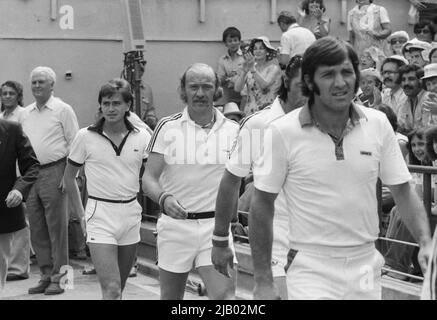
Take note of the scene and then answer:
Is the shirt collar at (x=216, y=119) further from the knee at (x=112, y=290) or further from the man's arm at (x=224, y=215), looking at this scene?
the man's arm at (x=224, y=215)

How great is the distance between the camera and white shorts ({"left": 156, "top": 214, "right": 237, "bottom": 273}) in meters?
7.27

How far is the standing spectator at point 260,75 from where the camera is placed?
45.3 feet

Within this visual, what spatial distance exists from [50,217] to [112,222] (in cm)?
373

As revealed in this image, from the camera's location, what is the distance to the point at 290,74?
260 inches

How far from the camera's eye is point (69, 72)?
1628 centimetres

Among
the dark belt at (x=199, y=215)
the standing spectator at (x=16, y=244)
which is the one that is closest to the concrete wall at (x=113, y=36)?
the standing spectator at (x=16, y=244)

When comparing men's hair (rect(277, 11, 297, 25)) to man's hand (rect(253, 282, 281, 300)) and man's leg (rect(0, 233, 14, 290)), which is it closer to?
man's leg (rect(0, 233, 14, 290))

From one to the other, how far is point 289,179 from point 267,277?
1.71 ft

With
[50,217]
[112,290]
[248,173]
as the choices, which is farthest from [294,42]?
[248,173]

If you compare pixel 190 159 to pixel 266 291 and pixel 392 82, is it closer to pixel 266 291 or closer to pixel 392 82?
pixel 266 291

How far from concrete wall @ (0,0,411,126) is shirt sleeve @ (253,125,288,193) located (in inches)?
434

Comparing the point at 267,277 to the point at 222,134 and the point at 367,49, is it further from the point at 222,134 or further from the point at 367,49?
A: the point at 367,49

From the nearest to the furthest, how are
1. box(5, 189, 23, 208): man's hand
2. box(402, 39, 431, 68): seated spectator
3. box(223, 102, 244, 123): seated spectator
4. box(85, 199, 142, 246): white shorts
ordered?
1. box(85, 199, 142, 246): white shorts
2. box(5, 189, 23, 208): man's hand
3. box(402, 39, 431, 68): seated spectator
4. box(223, 102, 244, 123): seated spectator

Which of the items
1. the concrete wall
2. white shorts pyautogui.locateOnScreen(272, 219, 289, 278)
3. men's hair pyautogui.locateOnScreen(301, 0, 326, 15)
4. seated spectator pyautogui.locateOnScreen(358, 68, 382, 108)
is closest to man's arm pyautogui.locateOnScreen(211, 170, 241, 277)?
white shorts pyautogui.locateOnScreen(272, 219, 289, 278)
